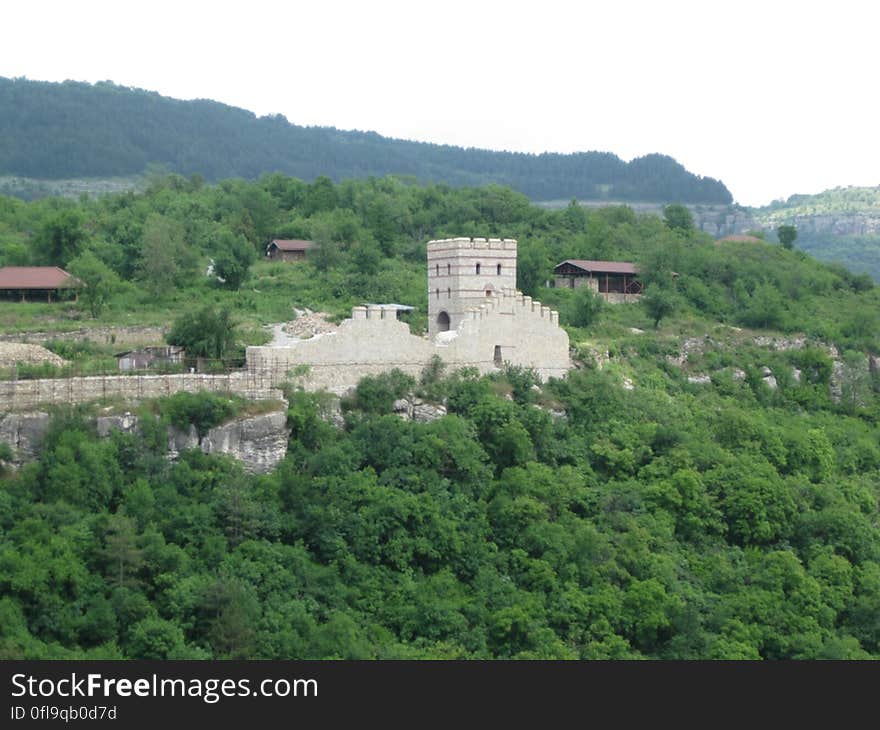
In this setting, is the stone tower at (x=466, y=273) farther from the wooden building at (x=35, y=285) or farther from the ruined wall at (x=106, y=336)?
the wooden building at (x=35, y=285)

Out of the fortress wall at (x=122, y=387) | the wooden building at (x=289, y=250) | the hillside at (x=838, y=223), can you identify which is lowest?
the hillside at (x=838, y=223)

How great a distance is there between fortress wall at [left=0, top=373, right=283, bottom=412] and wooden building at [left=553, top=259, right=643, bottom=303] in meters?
24.2

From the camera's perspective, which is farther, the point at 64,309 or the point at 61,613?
the point at 64,309

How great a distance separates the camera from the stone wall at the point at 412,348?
44.1 metres

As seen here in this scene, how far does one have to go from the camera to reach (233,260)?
6097 centimetres

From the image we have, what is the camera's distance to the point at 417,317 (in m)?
57.2

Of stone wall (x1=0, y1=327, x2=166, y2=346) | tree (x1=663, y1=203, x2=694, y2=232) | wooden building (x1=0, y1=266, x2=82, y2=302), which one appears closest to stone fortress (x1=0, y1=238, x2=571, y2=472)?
stone wall (x1=0, y1=327, x2=166, y2=346)

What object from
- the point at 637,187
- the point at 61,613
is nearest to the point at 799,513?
the point at 61,613

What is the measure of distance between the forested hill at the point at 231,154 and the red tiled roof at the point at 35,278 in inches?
3416

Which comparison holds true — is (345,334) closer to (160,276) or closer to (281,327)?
(281,327)

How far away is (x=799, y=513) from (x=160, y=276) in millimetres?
22489

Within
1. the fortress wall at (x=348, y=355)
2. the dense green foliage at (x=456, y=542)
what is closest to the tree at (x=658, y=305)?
the dense green foliage at (x=456, y=542)

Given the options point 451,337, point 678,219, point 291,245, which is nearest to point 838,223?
point 678,219

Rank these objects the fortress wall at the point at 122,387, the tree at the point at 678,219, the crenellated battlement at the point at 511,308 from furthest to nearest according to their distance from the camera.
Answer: the tree at the point at 678,219
the crenellated battlement at the point at 511,308
the fortress wall at the point at 122,387
